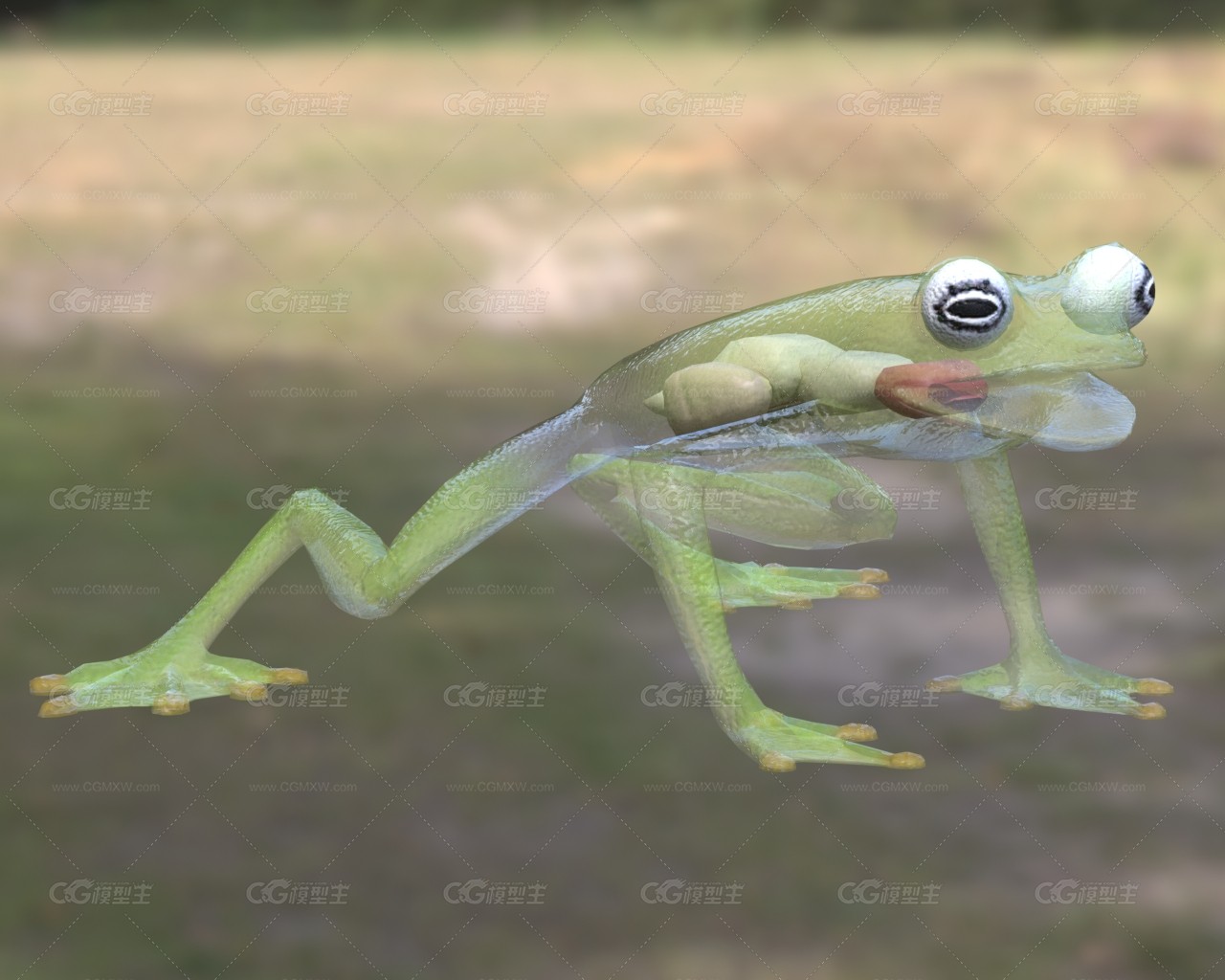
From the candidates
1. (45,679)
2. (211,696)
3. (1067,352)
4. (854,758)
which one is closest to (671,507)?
(854,758)

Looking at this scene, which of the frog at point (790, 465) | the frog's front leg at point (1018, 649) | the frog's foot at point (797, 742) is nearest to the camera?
the frog at point (790, 465)

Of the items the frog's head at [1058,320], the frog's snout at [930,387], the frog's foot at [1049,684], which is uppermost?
the frog's head at [1058,320]

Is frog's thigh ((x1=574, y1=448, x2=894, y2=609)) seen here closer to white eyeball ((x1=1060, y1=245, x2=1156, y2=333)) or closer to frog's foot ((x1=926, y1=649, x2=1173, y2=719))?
frog's foot ((x1=926, y1=649, x2=1173, y2=719))

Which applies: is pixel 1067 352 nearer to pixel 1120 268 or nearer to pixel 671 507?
pixel 1120 268

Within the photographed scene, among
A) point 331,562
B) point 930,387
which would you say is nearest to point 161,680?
point 331,562

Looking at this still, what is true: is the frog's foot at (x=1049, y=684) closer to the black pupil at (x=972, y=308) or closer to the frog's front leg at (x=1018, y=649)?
the frog's front leg at (x=1018, y=649)

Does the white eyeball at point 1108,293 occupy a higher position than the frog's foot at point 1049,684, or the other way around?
the white eyeball at point 1108,293

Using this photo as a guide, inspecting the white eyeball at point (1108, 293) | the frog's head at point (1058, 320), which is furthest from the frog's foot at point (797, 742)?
the white eyeball at point (1108, 293)

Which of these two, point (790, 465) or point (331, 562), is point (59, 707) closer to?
point (331, 562)
